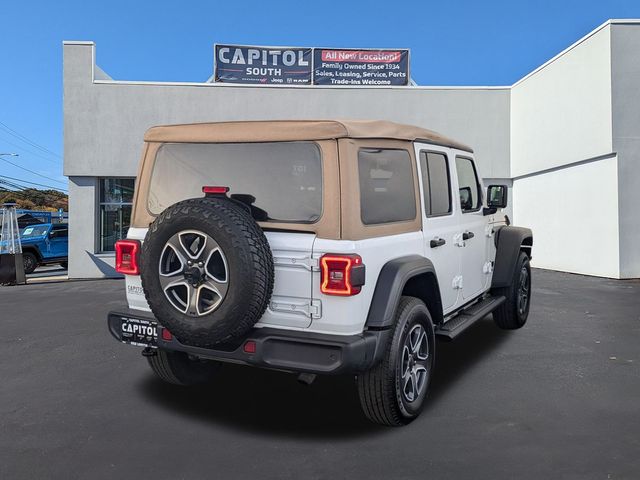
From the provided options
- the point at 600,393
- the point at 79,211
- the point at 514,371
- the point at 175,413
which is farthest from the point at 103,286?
the point at 600,393

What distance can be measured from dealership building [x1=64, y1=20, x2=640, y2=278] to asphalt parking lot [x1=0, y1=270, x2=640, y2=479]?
7.92 metres

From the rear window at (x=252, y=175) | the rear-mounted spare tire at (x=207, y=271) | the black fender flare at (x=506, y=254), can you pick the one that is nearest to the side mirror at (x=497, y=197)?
the black fender flare at (x=506, y=254)

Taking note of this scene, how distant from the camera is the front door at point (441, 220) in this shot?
3.85 m

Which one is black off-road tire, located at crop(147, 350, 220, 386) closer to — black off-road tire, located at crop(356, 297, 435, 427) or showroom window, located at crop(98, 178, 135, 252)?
black off-road tire, located at crop(356, 297, 435, 427)

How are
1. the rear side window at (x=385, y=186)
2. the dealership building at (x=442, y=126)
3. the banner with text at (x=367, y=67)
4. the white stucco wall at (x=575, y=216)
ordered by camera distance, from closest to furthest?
1. the rear side window at (x=385, y=186)
2. the white stucco wall at (x=575, y=216)
3. the dealership building at (x=442, y=126)
4. the banner with text at (x=367, y=67)

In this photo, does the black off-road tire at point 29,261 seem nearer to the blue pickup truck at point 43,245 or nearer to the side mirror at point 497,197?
A: the blue pickup truck at point 43,245

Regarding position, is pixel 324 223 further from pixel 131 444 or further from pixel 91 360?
pixel 91 360

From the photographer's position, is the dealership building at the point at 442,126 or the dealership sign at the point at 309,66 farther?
the dealership sign at the point at 309,66

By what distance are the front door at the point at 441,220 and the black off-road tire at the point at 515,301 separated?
1.73 m

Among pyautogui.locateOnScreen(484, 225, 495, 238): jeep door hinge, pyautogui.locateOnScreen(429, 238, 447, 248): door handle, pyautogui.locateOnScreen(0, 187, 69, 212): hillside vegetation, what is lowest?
pyautogui.locateOnScreen(429, 238, 447, 248): door handle

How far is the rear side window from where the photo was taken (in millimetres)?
3219

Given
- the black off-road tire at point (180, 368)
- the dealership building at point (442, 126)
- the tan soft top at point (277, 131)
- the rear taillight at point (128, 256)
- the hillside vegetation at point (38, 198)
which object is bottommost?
the black off-road tire at point (180, 368)

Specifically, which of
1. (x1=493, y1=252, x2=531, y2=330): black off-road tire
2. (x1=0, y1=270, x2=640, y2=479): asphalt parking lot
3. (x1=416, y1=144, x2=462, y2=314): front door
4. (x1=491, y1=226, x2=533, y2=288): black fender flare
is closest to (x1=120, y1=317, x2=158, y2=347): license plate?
(x1=0, y1=270, x2=640, y2=479): asphalt parking lot

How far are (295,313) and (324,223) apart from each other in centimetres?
58
